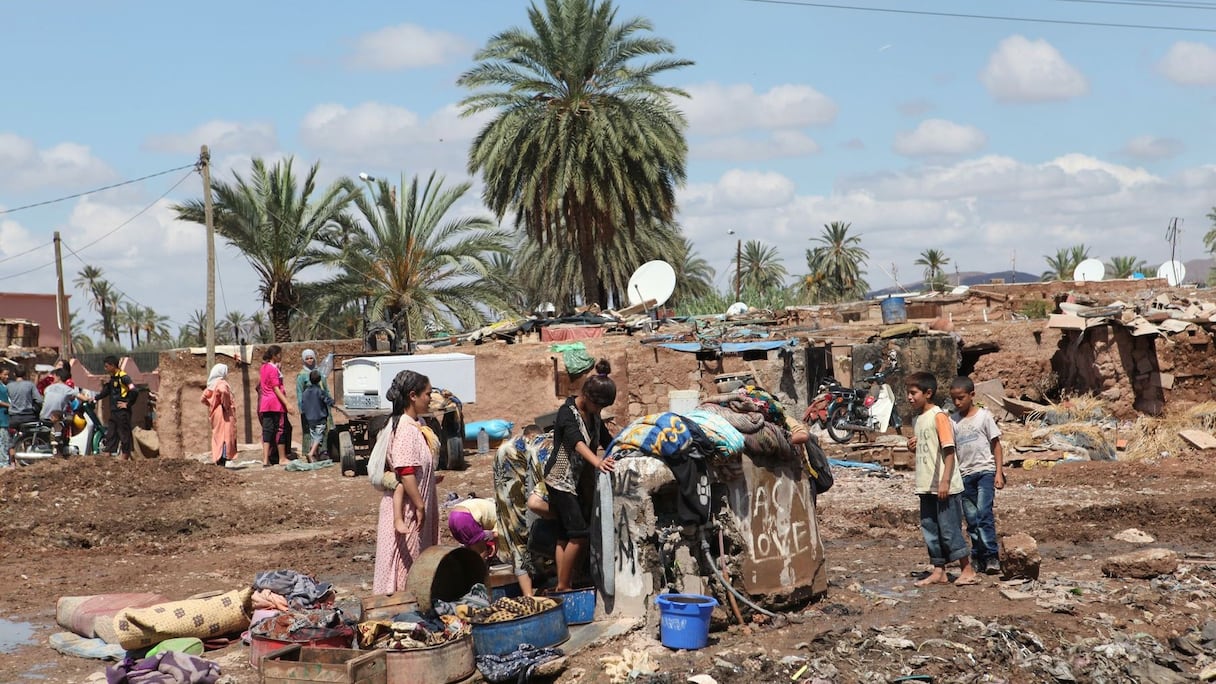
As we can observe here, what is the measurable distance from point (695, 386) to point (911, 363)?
340 cm

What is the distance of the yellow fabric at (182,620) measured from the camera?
7078mm

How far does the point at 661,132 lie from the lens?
90.8 feet

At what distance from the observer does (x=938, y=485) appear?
26.1 ft

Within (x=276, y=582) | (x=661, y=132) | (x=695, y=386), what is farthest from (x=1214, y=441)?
(x=661, y=132)

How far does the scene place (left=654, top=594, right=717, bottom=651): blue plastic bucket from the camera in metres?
6.62

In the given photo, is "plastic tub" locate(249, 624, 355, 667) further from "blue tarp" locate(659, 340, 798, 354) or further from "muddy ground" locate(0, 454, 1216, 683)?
"blue tarp" locate(659, 340, 798, 354)

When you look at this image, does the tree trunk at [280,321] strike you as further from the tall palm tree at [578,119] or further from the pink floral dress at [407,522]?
the pink floral dress at [407,522]

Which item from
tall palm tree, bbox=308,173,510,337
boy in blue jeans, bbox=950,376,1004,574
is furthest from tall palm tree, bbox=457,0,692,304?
boy in blue jeans, bbox=950,376,1004,574

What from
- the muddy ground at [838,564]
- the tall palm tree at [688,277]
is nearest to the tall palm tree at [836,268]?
the tall palm tree at [688,277]

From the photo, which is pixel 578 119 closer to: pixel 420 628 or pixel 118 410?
pixel 118 410

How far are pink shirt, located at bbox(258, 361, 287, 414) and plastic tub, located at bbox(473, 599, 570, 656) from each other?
10.7 m

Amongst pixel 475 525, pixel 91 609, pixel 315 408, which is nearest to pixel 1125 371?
pixel 315 408

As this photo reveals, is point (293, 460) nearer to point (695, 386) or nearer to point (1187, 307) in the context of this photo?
point (695, 386)

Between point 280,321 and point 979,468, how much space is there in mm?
20802
